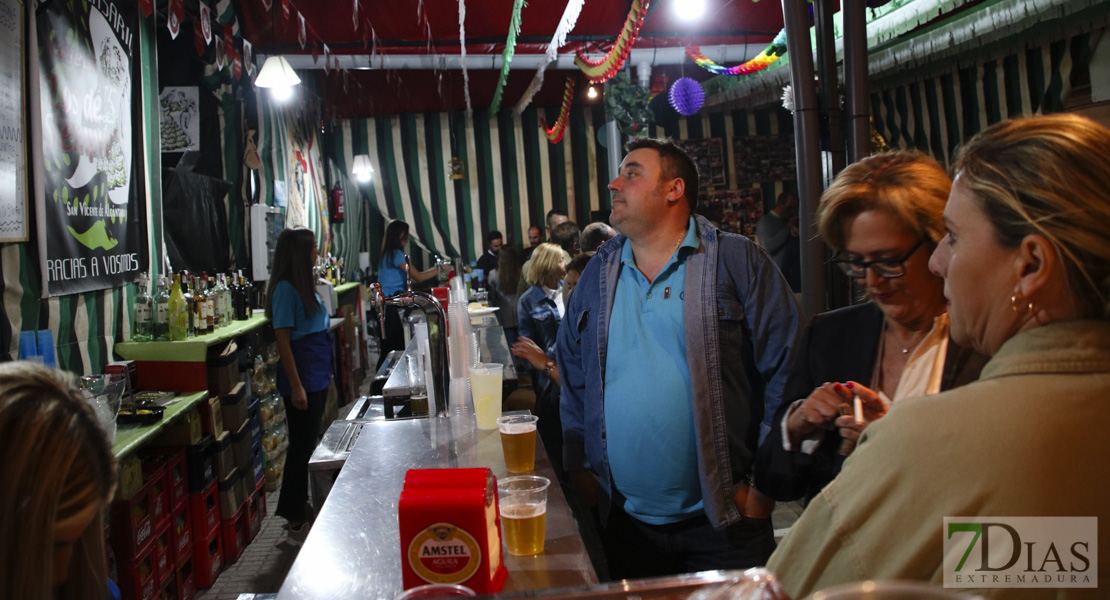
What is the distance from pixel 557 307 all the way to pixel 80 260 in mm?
2600

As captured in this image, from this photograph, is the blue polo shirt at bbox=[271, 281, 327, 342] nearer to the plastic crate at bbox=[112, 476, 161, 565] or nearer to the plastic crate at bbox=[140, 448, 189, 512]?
the plastic crate at bbox=[140, 448, 189, 512]

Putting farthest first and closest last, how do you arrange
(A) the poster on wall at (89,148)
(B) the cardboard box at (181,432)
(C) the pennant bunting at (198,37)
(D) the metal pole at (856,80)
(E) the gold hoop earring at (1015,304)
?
(C) the pennant bunting at (198,37)
(B) the cardboard box at (181,432)
(A) the poster on wall at (89,148)
(D) the metal pole at (856,80)
(E) the gold hoop earring at (1015,304)

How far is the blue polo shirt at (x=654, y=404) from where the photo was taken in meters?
2.19

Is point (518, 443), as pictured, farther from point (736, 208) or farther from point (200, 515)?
point (736, 208)

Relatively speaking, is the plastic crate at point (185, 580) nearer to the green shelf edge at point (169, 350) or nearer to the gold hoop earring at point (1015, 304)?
the green shelf edge at point (169, 350)

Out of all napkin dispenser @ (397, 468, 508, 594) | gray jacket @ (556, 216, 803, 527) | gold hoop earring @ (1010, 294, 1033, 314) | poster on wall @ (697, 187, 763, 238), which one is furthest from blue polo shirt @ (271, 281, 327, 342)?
poster on wall @ (697, 187, 763, 238)

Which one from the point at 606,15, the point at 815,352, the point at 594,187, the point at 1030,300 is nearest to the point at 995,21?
the point at 606,15

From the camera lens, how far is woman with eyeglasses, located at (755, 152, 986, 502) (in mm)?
1522

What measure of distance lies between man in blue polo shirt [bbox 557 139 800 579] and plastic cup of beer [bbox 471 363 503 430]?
0.30 meters

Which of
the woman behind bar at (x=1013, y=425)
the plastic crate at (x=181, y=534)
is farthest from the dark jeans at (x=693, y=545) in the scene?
the plastic crate at (x=181, y=534)

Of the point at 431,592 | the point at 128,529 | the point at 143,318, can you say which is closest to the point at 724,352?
the point at 431,592

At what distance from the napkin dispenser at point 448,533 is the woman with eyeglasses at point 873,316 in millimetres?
685

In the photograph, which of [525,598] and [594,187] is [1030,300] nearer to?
[525,598]

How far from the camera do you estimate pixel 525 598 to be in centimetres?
59
